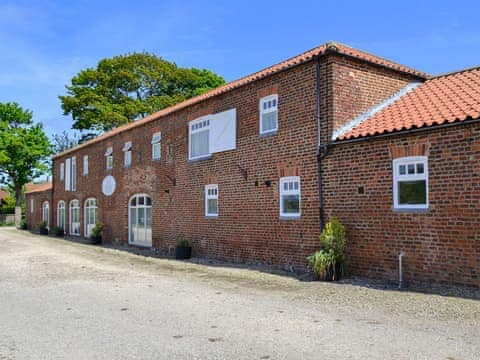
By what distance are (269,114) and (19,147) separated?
38.0m

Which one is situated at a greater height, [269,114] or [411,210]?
[269,114]

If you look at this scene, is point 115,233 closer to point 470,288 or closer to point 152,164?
point 152,164

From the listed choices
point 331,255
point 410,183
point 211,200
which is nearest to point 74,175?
point 211,200

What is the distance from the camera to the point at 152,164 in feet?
68.3

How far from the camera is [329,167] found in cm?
1231

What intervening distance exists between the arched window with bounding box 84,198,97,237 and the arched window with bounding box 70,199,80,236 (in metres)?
1.54

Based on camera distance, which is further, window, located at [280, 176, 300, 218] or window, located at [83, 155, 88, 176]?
window, located at [83, 155, 88, 176]

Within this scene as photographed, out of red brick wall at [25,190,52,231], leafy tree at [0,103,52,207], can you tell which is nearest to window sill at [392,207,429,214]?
red brick wall at [25,190,52,231]

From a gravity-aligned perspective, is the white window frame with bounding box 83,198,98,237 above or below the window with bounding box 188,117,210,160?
below

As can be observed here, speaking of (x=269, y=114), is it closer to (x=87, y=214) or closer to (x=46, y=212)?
(x=87, y=214)

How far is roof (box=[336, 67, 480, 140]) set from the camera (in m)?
10.3

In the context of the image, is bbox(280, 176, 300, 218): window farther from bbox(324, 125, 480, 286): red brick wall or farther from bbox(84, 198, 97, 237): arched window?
bbox(84, 198, 97, 237): arched window

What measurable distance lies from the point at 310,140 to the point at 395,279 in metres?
4.25

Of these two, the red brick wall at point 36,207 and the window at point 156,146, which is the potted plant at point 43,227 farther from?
the window at point 156,146
